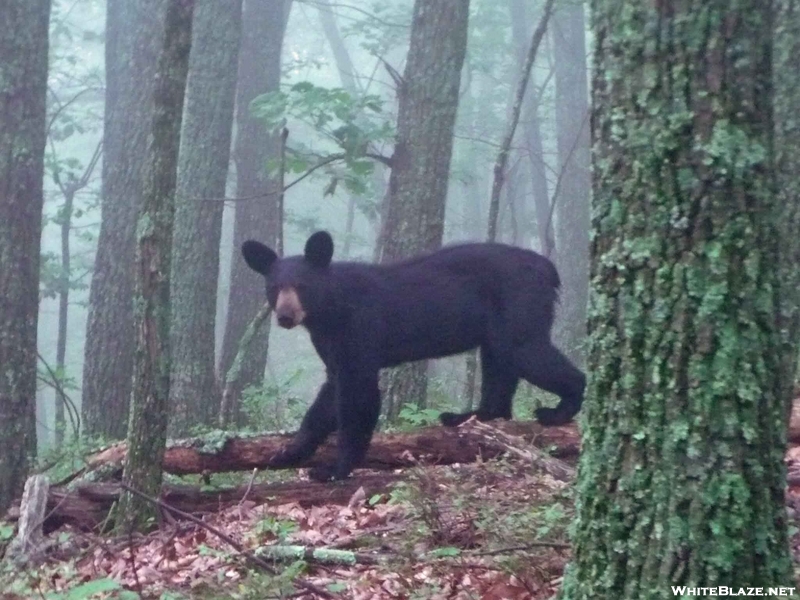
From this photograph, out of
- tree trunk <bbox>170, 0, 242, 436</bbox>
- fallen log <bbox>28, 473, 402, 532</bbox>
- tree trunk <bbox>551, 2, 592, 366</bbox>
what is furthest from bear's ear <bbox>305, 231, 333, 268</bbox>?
tree trunk <bbox>551, 2, 592, 366</bbox>

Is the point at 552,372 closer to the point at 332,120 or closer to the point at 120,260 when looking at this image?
the point at 332,120

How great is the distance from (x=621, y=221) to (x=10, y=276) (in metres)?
5.48

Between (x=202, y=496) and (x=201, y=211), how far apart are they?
627cm

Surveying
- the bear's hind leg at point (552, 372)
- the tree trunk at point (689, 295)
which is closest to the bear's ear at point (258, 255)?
the bear's hind leg at point (552, 372)

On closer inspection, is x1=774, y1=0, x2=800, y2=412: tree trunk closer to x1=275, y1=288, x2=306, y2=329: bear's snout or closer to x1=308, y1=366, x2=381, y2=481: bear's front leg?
x1=308, y1=366, x2=381, y2=481: bear's front leg

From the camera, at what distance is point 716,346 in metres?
3.32

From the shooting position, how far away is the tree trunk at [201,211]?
476 inches

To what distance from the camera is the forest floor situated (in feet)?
16.0

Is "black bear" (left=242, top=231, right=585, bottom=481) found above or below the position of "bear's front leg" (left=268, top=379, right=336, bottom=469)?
above

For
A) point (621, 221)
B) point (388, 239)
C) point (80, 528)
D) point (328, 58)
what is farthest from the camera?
point (328, 58)

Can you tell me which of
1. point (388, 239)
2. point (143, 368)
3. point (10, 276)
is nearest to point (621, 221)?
point (143, 368)

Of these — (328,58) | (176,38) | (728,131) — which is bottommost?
(728,131)

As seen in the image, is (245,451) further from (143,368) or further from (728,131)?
(728,131)

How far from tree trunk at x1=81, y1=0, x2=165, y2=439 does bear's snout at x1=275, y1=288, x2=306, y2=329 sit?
16.5ft
